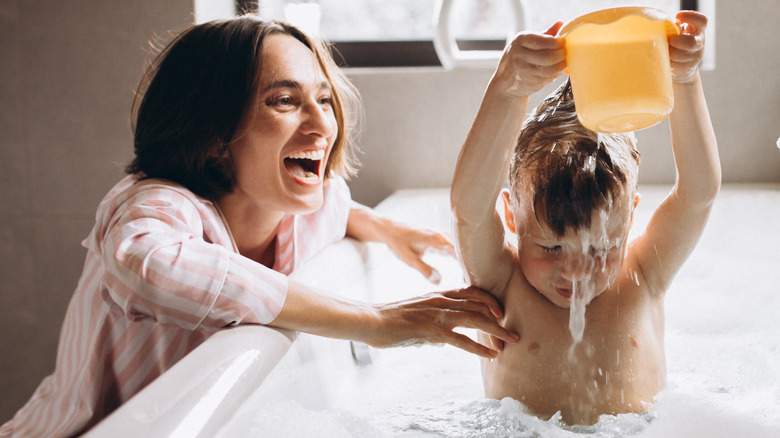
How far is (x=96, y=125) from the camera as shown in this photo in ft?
6.06

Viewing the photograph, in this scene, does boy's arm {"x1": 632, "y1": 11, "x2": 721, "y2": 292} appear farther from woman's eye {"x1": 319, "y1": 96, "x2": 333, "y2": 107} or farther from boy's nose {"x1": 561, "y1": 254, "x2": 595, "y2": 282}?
woman's eye {"x1": 319, "y1": 96, "x2": 333, "y2": 107}

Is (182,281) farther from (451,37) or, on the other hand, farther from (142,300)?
(451,37)

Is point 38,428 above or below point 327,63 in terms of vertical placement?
below

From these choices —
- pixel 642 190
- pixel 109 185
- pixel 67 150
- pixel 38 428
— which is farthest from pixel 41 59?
pixel 642 190

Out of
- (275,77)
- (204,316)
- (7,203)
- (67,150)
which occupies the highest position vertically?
(275,77)

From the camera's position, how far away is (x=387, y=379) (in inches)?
43.4

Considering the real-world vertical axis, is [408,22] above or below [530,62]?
below

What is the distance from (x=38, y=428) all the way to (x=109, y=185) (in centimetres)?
112

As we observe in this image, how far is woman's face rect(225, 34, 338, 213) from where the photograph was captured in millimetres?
Result: 1010

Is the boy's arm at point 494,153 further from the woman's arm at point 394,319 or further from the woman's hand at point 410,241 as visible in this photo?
the woman's hand at point 410,241

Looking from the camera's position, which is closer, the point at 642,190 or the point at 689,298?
the point at 689,298

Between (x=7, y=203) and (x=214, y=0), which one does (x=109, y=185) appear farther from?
(x=214, y=0)

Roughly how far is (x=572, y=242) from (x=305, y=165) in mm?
499

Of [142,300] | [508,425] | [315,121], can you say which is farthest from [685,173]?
[142,300]
